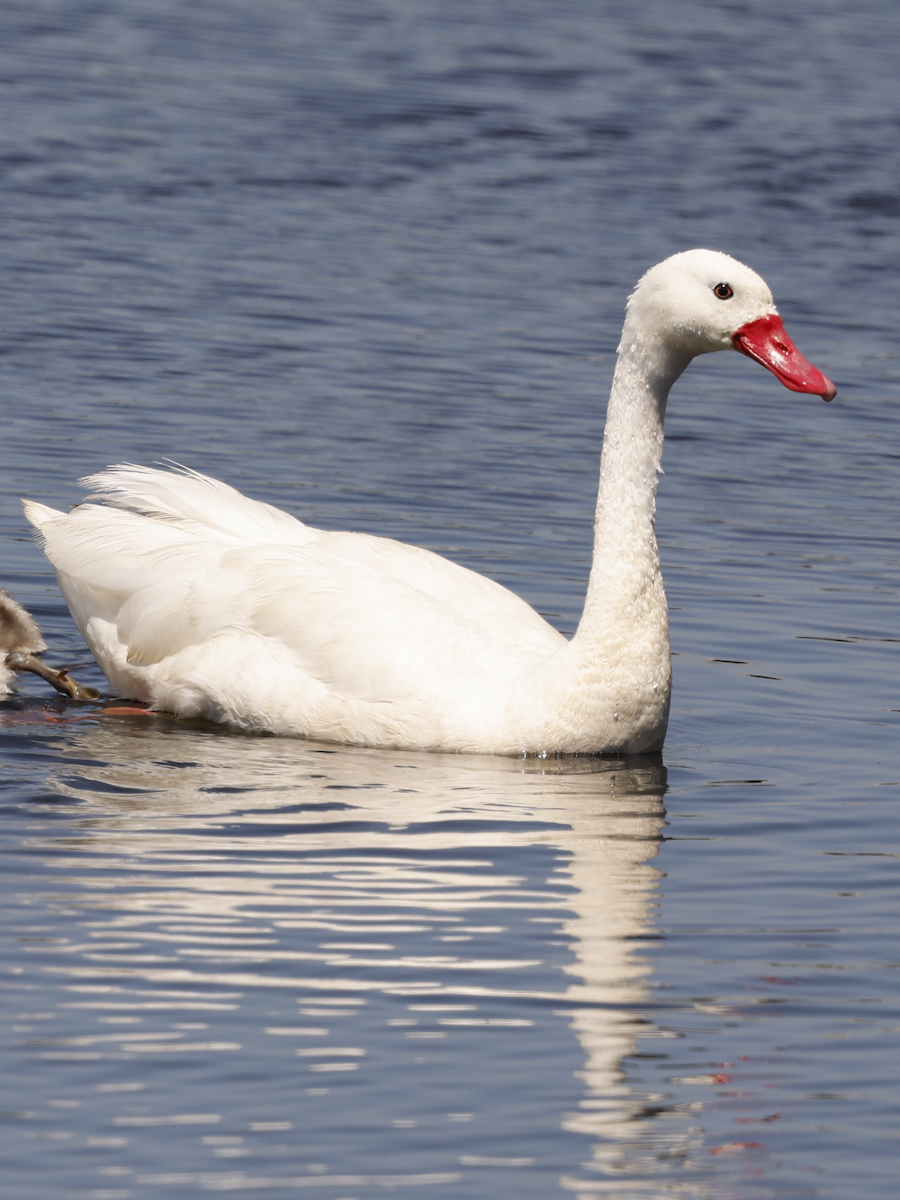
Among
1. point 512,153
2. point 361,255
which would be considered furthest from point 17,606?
point 512,153

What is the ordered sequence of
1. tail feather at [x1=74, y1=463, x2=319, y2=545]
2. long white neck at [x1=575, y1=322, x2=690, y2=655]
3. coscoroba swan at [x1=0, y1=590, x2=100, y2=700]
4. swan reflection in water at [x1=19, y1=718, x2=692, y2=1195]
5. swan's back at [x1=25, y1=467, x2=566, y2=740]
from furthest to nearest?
coscoroba swan at [x1=0, y1=590, x2=100, y2=700] → tail feather at [x1=74, y1=463, x2=319, y2=545] → long white neck at [x1=575, y1=322, x2=690, y2=655] → swan's back at [x1=25, y1=467, x2=566, y2=740] → swan reflection in water at [x1=19, y1=718, x2=692, y2=1195]

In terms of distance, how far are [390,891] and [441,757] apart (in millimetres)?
1763

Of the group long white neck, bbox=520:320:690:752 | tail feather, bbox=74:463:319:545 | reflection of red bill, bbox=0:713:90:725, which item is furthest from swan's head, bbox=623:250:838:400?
reflection of red bill, bbox=0:713:90:725

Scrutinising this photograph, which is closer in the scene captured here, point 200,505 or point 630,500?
point 630,500

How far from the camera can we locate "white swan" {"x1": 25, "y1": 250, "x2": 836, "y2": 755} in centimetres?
931

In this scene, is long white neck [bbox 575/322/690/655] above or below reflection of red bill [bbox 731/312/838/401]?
below

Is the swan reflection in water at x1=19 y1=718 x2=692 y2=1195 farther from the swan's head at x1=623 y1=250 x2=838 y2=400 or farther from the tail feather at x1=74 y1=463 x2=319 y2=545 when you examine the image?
the swan's head at x1=623 y1=250 x2=838 y2=400

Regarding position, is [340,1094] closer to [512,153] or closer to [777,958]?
[777,958]

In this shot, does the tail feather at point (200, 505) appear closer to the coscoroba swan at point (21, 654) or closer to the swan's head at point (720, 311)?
the coscoroba swan at point (21, 654)

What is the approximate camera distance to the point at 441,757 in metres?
9.39

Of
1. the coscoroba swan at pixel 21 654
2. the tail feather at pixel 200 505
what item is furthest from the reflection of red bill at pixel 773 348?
the coscoroba swan at pixel 21 654

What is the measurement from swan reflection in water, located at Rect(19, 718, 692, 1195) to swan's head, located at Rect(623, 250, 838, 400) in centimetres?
179

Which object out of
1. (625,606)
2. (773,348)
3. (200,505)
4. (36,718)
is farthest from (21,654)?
(773,348)

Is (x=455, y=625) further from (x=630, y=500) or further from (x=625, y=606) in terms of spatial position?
(x=630, y=500)
